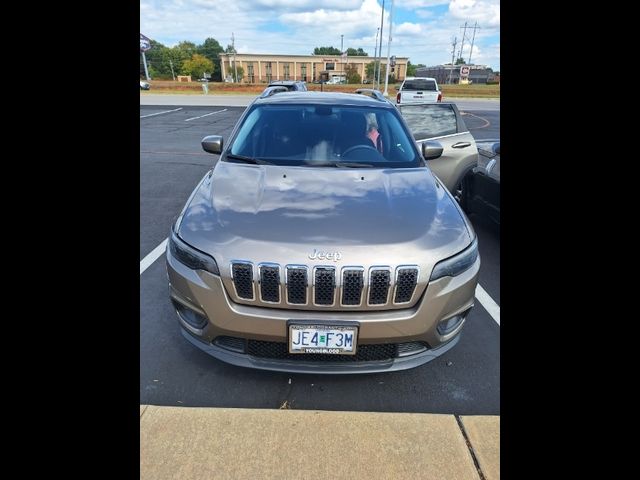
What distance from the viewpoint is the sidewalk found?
68.7 inches

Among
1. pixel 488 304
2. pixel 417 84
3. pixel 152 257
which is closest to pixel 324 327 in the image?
pixel 488 304

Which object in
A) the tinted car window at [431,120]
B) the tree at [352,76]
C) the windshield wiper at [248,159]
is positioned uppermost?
the tree at [352,76]

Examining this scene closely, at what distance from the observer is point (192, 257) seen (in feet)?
6.48

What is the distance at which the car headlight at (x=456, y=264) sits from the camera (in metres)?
1.93

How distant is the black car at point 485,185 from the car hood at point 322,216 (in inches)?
73.7

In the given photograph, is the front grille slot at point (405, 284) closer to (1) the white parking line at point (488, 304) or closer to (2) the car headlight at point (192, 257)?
(2) the car headlight at point (192, 257)

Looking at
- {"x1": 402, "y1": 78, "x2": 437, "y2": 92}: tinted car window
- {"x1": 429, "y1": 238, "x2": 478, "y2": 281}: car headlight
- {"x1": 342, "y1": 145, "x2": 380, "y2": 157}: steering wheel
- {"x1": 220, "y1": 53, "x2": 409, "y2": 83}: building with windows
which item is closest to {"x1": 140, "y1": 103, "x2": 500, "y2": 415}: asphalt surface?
{"x1": 429, "y1": 238, "x2": 478, "y2": 281}: car headlight

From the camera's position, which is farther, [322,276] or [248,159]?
[248,159]

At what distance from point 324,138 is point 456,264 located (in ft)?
5.54

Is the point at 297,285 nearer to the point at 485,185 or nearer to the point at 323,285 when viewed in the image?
the point at 323,285

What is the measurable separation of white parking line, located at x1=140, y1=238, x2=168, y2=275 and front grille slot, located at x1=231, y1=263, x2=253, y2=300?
2.14 metres

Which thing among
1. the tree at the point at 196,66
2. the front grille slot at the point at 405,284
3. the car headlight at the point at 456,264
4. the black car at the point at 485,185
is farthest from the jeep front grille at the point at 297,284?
the tree at the point at 196,66
